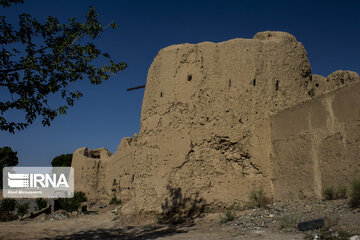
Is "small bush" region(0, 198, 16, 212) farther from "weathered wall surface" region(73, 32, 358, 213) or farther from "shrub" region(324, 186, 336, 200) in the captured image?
"shrub" region(324, 186, 336, 200)

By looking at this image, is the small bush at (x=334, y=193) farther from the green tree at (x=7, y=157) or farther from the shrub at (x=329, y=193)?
the green tree at (x=7, y=157)

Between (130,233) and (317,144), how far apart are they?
14.4ft

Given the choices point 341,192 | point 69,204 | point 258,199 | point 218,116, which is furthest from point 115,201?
point 341,192

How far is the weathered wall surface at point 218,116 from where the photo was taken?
7.80 metres

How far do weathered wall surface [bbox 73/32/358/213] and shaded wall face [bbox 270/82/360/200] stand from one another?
10cm

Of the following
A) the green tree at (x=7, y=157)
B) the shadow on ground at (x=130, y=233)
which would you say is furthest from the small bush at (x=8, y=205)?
the green tree at (x=7, y=157)

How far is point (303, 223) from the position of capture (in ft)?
17.3

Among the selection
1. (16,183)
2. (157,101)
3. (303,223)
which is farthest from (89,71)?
(16,183)

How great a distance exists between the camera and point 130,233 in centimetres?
730

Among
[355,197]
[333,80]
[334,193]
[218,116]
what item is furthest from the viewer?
[333,80]

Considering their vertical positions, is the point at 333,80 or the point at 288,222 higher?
the point at 333,80

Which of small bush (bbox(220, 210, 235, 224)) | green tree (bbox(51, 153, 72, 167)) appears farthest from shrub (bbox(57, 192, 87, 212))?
green tree (bbox(51, 153, 72, 167))

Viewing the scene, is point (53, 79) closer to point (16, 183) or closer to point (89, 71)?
point (89, 71)

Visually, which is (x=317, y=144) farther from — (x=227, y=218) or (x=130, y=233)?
(x=130, y=233)
